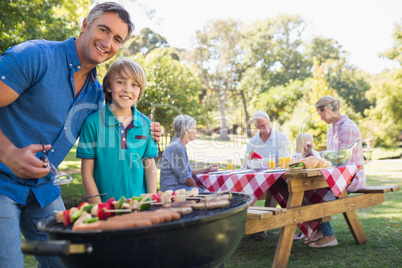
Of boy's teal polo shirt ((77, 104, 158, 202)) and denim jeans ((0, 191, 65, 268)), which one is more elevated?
boy's teal polo shirt ((77, 104, 158, 202))

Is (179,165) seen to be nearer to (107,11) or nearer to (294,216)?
(294,216)

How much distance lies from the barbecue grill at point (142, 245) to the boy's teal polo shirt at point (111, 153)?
731mm

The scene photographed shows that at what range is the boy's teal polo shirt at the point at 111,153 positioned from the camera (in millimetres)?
2031

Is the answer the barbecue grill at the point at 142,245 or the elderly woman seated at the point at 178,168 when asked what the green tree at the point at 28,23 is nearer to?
the elderly woman seated at the point at 178,168

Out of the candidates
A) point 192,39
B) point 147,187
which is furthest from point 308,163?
point 192,39

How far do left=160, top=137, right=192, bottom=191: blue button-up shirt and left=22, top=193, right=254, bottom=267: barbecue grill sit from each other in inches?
107

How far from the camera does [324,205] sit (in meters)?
3.70

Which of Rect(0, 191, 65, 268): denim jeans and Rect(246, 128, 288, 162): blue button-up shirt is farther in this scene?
Rect(246, 128, 288, 162): blue button-up shirt

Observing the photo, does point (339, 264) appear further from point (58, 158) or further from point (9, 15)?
point (9, 15)

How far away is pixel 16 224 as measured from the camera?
1669 millimetres

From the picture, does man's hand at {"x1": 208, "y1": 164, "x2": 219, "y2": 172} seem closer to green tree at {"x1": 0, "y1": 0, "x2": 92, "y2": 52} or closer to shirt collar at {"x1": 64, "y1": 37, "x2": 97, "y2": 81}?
shirt collar at {"x1": 64, "y1": 37, "x2": 97, "y2": 81}

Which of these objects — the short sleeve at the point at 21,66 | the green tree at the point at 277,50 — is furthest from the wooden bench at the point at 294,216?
the green tree at the point at 277,50

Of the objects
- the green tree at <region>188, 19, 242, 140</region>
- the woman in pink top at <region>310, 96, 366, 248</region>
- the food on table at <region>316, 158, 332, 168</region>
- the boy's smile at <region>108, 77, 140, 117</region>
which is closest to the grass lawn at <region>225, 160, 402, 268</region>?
the woman in pink top at <region>310, 96, 366, 248</region>

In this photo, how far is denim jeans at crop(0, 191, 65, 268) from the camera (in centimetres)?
158
